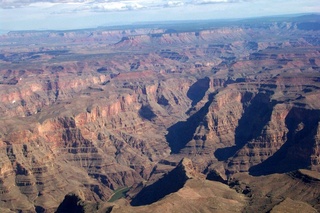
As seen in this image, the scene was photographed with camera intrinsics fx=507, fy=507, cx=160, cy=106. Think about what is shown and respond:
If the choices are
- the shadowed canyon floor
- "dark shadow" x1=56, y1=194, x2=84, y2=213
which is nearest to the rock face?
the shadowed canyon floor

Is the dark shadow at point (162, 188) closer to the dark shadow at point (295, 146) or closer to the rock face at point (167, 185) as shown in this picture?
the rock face at point (167, 185)

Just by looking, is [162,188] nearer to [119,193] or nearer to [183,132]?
[119,193]

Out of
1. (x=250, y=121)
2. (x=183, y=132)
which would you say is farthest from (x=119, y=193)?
(x=250, y=121)

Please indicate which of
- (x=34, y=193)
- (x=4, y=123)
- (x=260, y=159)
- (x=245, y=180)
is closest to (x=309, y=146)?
(x=260, y=159)

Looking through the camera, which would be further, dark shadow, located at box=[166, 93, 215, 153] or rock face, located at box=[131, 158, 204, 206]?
dark shadow, located at box=[166, 93, 215, 153]

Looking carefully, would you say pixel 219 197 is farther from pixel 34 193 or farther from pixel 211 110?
pixel 211 110

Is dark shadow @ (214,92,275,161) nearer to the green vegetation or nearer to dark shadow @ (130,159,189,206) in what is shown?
the green vegetation
